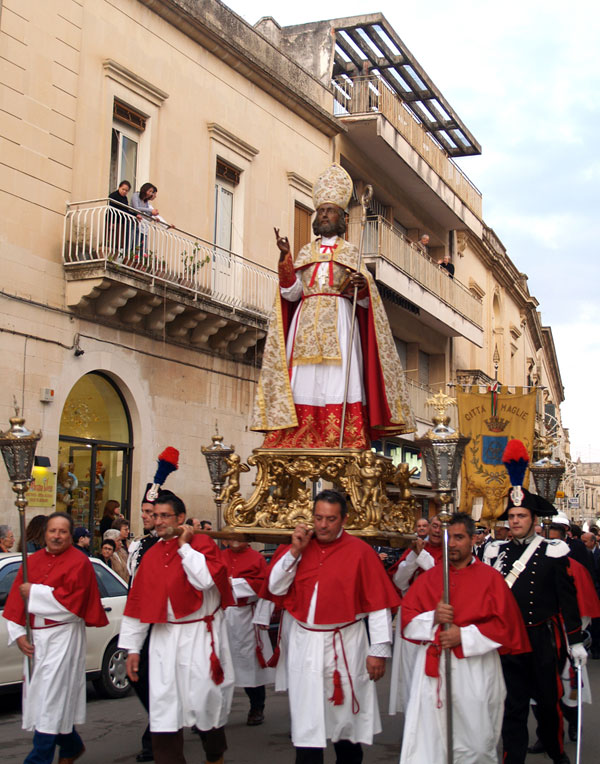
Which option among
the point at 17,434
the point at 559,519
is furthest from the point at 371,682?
the point at 559,519

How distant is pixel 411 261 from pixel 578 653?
16.5 m

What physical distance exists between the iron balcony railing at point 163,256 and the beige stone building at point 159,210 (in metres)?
0.03

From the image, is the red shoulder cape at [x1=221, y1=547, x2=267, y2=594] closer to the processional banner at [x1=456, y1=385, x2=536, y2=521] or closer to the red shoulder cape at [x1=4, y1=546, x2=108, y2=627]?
the red shoulder cape at [x1=4, y1=546, x2=108, y2=627]

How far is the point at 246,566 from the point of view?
8.31 m

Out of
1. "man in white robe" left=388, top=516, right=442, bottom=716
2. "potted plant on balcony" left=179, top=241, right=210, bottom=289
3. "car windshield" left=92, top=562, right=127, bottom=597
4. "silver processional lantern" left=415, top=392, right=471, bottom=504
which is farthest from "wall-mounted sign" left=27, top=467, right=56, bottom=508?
"silver processional lantern" left=415, top=392, right=471, bottom=504

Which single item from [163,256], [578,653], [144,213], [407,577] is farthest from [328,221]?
[163,256]

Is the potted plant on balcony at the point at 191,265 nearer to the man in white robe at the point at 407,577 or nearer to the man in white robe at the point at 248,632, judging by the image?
the man in white robe at the point at 248,632

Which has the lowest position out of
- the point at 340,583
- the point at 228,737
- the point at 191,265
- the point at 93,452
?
the point at 228,737

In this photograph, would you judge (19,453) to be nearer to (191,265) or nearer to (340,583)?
(340,583)

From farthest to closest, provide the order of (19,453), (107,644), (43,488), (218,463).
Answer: (43,488) → (107,644) → (218,463) → (19,453)

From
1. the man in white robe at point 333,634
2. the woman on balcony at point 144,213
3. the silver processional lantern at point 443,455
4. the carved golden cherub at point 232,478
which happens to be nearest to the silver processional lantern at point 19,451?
the carved golden cherub at point 232,478

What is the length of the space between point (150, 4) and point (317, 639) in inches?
488

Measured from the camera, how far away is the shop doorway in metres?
14.1

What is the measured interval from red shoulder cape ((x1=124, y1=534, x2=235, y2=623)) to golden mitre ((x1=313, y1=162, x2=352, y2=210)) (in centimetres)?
297
